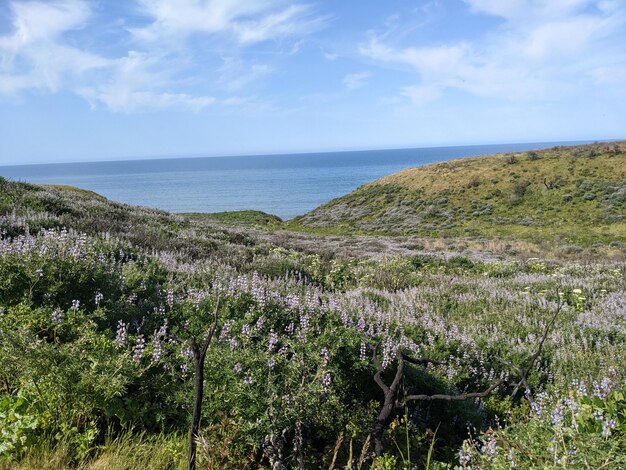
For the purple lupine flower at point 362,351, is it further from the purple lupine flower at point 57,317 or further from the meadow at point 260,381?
the purple lupine flower at point 57,317

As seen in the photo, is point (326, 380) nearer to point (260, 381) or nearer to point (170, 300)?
point (260, 381)

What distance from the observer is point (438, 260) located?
661 inches

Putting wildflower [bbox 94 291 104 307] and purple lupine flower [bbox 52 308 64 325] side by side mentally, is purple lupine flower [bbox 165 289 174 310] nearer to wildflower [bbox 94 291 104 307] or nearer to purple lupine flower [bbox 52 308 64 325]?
wildflower [bbox 94 291 104 307]

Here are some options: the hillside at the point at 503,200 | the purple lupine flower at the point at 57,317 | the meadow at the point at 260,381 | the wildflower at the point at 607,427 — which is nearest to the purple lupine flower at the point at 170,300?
the meadow at the point at 260,381

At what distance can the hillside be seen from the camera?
3769cm

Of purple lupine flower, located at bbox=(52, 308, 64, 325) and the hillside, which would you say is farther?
the hillside

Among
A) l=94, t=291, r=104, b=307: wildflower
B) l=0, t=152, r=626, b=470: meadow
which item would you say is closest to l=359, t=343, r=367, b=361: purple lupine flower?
l=0, t=152, r=626, b=470: meadow

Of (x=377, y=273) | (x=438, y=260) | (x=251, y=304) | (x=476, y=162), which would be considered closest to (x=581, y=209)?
(x=476, y=162)

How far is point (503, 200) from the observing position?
150 feet

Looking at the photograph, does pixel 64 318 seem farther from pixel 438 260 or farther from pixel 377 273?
pixel 438 260

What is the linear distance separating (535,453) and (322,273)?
952cm

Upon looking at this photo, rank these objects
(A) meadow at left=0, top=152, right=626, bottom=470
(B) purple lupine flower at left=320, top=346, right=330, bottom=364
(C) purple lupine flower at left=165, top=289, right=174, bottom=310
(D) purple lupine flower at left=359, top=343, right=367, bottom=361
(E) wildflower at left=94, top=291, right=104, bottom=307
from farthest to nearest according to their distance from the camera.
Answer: (C) purple lupine flower at left=165, top=289, right=174, bottom=310, (E) wildflower at left=94, top=291, right=104, bottom=307, (D) purple lupine flower at left=359, top=343, right=367, bottom=361, (B) purple lupine flower at left=320, top=346, right=330, bottom=364, (A) meadow at left=0, top=152, right=626, bottom=470

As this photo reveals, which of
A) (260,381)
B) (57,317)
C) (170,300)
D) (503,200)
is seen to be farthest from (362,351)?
(503,200)

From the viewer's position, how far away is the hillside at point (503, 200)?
3769cm
